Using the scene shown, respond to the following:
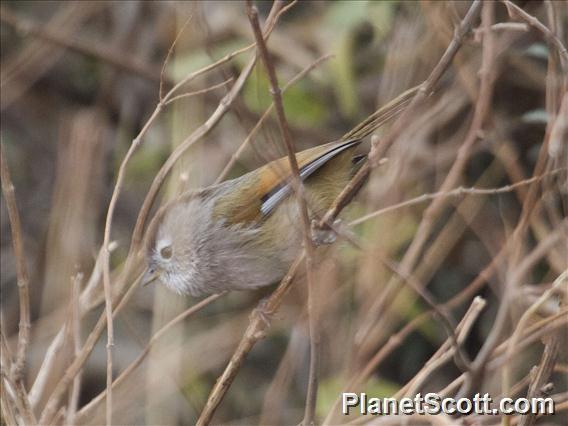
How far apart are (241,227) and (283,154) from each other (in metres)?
0.59

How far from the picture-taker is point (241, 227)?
9.92ft

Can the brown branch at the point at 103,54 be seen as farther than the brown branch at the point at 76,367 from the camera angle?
Yes

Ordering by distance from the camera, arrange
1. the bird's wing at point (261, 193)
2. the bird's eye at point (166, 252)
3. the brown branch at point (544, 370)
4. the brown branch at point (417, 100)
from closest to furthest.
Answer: the brown branch at point (417, 100)
the brown branch at point (544, 370)
the bird's eye at point (166, 252)
the bird's wing at point (261, 193)

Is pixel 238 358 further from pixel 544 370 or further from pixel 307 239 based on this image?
pixel 544 370

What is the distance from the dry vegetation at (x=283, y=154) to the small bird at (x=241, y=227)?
99 mm

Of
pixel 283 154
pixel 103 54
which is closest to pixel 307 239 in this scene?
pixel 283 154

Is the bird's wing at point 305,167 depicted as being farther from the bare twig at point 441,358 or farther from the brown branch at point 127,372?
the bare twig at point 441,358

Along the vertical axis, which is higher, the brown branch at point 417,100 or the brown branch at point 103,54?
the brown branch at point 103,54

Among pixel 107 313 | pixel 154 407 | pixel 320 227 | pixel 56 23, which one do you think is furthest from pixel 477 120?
pixel 56 23

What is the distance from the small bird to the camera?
284cm

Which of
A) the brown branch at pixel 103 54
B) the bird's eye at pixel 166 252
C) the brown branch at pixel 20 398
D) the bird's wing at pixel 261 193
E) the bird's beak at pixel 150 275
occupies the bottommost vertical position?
the brown branch at pixel 20 398

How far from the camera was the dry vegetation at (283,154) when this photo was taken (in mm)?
2951

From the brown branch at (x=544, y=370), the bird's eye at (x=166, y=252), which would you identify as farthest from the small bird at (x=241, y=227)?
the brown branch at (x=544, y=370)

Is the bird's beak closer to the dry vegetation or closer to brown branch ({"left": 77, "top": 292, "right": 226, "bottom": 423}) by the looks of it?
the dry vegetation
